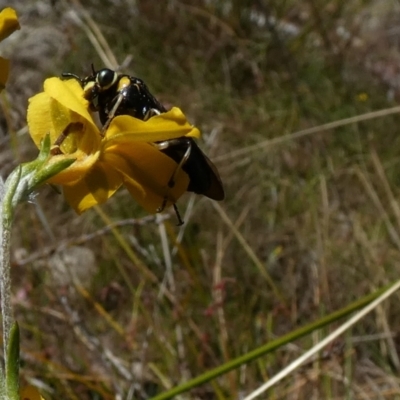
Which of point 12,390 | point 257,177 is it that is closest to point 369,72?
point 257,177

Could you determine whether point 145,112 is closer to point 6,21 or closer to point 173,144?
point 173,144

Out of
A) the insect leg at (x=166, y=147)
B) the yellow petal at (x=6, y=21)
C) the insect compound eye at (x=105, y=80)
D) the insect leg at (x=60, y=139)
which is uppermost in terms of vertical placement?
the yellow petal at (x=6, y=21)

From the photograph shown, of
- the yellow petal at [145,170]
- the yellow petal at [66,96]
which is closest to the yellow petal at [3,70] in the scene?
the yellow petal at [66,96]

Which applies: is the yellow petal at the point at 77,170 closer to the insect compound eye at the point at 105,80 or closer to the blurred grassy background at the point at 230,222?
the insect compound eye at the point at 105,80

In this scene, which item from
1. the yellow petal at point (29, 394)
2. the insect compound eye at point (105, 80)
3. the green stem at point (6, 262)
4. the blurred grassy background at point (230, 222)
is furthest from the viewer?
the blurred grassy background at point (230, 222)

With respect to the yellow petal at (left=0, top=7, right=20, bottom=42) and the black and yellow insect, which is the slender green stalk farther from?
the yellow petal at (left=0, top=7, right=20, bottom=42)

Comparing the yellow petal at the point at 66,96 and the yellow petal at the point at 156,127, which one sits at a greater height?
the yellow petal at the point at 66,96

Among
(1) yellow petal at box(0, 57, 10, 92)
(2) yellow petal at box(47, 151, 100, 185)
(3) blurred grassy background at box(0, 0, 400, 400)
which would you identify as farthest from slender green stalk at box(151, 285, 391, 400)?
(1) yellow petal at box(0, 57, 10, 92)
